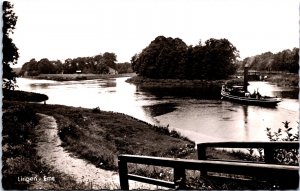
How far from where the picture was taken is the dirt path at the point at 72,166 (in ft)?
28.0

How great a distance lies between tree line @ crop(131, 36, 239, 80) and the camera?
89.6 m

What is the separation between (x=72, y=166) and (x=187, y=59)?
8545 cm

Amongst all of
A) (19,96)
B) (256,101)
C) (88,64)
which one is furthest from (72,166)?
(88,64)

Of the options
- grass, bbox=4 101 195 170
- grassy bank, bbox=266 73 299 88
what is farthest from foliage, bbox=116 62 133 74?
grass, bbox=4 101 195 170

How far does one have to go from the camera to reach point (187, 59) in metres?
94.6

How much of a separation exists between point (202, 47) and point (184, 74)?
9.37 metres

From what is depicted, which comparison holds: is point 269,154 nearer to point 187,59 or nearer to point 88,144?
point 88,144

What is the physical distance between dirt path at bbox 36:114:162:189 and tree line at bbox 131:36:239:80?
77237 millimetres

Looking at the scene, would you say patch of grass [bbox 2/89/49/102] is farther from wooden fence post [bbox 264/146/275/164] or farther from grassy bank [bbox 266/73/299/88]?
grassy bank [bbox 266/73/299/88]

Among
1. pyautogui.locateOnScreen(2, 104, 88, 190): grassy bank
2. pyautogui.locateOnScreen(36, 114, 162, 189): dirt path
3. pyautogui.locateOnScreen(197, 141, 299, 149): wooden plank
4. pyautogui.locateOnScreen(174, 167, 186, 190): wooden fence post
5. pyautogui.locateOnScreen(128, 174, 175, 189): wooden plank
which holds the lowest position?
pyautogui.locateOnScreen(36, 114, 162, 189): dirt path

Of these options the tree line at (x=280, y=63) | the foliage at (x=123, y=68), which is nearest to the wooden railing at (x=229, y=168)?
the tree line at (x=280, y=63)

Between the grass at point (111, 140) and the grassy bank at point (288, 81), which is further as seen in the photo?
the grassy bank at point (288, 81)

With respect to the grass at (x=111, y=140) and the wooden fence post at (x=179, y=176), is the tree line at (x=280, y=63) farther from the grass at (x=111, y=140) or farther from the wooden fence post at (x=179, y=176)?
the wooden fence post at (x=179, y=176)

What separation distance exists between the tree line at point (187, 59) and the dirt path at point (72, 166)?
253 feet
